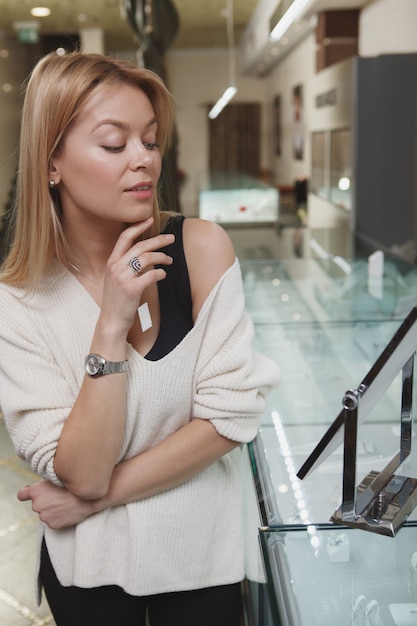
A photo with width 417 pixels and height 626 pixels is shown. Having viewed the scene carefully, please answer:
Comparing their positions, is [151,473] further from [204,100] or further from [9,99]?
[204,100]

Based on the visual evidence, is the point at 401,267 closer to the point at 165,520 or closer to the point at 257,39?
the point at 165,520

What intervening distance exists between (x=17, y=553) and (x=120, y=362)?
2170 mm

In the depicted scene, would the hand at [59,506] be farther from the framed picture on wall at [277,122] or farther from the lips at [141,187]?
the framed picture on wall at [277,122]

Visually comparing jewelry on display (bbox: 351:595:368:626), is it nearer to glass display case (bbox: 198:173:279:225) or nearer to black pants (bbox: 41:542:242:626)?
black pants (bbox: 41:542:242:626)

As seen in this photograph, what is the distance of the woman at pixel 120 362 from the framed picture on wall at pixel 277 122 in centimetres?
1388

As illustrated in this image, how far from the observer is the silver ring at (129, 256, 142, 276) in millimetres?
1206

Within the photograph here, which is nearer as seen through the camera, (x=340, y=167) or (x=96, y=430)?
(x=96, y=430)

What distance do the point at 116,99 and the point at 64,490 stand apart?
0.66 m

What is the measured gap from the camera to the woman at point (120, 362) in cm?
121

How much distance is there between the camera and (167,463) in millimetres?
1271

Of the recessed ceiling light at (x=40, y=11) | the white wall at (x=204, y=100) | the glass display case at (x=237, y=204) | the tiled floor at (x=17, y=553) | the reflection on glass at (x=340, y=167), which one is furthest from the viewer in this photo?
the white wall at (x=204, y=100)

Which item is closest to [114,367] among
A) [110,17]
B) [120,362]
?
[120,362]

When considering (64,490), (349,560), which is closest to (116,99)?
(64,490)

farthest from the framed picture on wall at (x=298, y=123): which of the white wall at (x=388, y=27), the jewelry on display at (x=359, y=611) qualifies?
the jewelry on display at (x=359, y=611)
